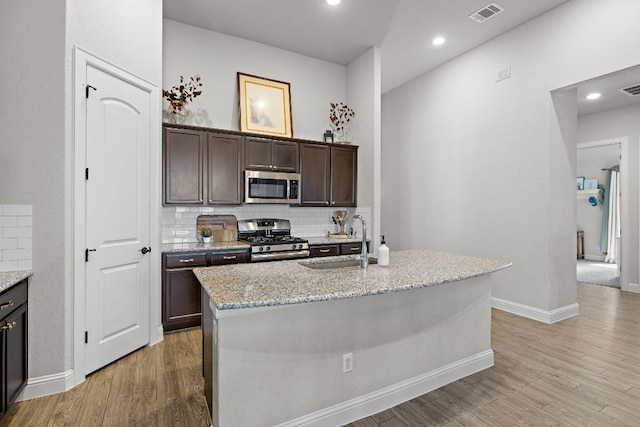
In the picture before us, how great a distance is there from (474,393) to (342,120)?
400cm

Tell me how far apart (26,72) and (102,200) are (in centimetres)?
100

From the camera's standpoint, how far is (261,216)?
15.3 feet

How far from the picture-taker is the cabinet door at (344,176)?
4902mm

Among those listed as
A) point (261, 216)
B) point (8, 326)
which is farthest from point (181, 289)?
point (8, 326)

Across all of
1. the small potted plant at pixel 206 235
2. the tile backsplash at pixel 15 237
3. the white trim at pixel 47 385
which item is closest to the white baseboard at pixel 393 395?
the white trim at pixel 47 385

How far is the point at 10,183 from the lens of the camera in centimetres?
229

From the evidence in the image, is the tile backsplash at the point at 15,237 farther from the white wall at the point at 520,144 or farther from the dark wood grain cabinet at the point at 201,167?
the white wall at the point at 520,144

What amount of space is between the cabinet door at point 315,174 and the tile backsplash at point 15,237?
9.69 feet

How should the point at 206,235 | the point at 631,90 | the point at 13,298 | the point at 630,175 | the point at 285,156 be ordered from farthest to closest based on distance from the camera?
the point at 630,175, the point at 631,90, the point at 285,156, the point at 206,235, the point at 13,298

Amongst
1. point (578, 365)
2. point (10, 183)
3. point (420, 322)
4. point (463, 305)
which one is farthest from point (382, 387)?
point (10, 183)

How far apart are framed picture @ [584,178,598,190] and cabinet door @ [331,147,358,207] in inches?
288

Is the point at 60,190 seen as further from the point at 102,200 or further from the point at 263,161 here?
the point at 263,161

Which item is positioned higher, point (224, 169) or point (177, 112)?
point (177, 112)

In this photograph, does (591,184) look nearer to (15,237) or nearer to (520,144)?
(520,144)
